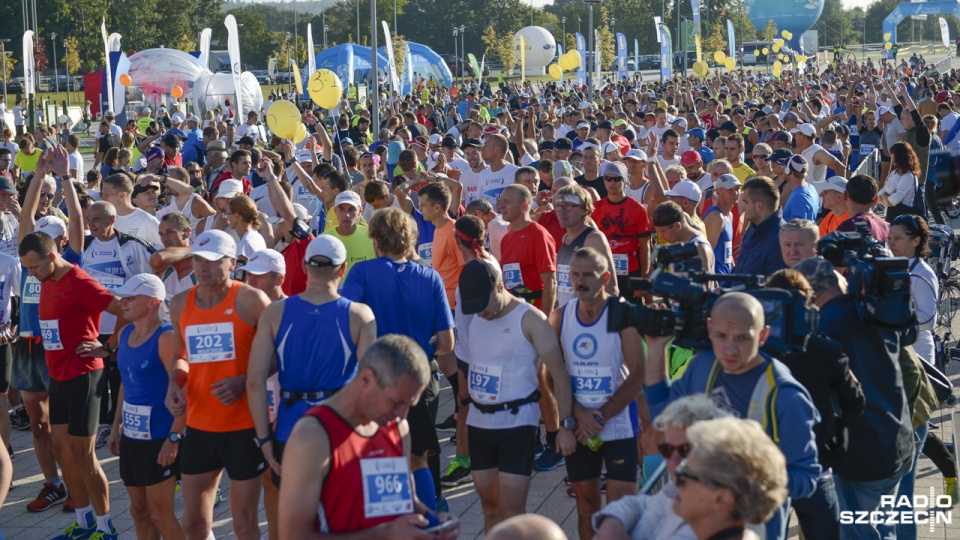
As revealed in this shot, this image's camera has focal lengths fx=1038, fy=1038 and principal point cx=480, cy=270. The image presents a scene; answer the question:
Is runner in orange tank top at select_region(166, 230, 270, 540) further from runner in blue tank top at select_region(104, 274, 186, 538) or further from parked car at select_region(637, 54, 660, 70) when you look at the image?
parked car at select_region(637, 54, 660, 70)

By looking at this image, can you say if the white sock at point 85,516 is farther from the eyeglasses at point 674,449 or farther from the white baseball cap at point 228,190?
the eyeglasses at point 674,449

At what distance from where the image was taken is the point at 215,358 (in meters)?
5.25

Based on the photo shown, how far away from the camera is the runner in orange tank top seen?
5258mm

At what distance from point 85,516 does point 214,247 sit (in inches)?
90.3

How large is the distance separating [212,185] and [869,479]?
9.19m

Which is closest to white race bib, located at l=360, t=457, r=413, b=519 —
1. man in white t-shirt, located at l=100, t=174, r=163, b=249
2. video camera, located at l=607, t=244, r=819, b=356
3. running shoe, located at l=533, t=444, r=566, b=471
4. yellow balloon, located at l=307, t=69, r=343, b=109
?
video camera, located at l=607, t=244, r=819, b=356

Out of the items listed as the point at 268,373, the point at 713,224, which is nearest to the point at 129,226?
the point at 268,373

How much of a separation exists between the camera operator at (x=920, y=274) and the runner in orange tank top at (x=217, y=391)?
3.76 meters

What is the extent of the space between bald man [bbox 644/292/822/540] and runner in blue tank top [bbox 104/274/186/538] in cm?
296

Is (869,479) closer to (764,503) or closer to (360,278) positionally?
(764,503)

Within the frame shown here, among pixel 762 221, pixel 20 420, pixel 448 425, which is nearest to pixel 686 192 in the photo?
pixel 762 221

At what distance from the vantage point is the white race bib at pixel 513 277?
7.41m

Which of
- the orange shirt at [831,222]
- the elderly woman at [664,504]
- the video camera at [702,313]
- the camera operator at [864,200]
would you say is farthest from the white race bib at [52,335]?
the orange shirt at [831,222]

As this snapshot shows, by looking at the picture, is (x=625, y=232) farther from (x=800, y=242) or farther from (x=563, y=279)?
(x=800, y=242)
